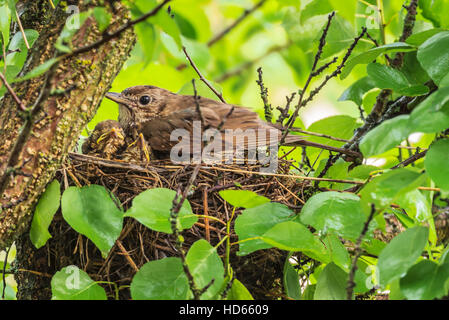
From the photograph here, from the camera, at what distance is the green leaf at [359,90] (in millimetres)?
2941

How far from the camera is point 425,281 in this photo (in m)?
1.58

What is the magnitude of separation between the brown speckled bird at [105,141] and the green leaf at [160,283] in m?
1.28

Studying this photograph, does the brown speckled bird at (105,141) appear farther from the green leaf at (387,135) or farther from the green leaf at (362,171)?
the green leaf at (387,135)

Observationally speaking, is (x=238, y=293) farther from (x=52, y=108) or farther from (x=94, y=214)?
(x=52, y=108)

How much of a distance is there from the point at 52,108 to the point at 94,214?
437 millimetres

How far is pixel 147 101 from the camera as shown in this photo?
3539 mm

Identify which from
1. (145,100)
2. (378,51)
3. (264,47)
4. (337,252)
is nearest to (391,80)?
(378,51)

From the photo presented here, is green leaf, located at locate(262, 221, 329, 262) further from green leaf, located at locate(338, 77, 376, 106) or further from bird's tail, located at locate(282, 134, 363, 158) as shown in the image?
green leaf, located at locate(338, 77, 376, 106)

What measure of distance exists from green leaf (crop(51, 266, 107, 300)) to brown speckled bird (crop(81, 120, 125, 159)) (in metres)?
1.09

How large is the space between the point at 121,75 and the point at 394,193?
2470 mm

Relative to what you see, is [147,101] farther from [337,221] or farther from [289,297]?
[337,221]

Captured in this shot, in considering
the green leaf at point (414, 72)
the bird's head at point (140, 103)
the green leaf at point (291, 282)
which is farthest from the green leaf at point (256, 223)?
the bird's head at point (140, 103)
